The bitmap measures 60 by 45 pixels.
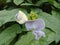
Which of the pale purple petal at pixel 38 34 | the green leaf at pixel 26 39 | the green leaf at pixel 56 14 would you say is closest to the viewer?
the pale purple petal at pixel 38 34

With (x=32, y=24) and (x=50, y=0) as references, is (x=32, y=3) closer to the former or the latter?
(x=50, y=0)

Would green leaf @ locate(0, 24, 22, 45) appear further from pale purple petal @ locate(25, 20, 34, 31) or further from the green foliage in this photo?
pale purple petal @ locate(25, 20, 34, 31)

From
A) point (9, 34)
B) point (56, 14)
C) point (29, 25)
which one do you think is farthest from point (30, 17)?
point (56, 14)

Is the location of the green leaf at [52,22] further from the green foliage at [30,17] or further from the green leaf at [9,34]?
the green leaf at [9,34]

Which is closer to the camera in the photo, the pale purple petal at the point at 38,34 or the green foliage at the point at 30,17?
the pale purple petal at the point at 38,34

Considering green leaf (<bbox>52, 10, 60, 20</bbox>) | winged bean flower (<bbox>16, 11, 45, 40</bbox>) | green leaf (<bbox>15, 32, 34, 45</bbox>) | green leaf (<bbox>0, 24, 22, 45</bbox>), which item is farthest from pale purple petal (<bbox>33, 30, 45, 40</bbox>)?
green leaf (<bbox>52, 10, 60, 20</bbox>)

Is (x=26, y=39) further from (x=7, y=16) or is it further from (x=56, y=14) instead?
(x=56, y=14)

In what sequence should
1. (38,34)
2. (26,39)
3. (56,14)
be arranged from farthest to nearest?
1. (56,14)
2. (26,39)
3. (38,34)

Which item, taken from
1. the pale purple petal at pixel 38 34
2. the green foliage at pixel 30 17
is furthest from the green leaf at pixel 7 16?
the pale purple petal at pixel 38 34
